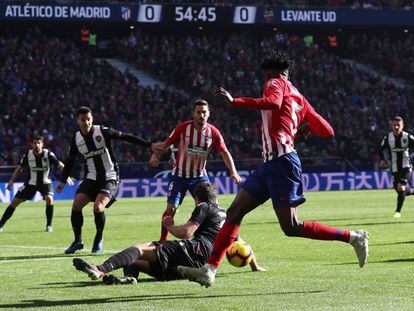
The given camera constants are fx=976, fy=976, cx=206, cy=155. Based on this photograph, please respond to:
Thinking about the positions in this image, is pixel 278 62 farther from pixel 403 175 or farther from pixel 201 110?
pixel 403 175

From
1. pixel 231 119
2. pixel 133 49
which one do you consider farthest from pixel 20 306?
pixel 133 49

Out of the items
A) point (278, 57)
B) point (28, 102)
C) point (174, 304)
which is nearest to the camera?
point (174, 304)

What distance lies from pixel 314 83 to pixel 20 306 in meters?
43.6

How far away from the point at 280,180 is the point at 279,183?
0.11ft

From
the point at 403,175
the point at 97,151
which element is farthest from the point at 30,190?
the point at 403,175

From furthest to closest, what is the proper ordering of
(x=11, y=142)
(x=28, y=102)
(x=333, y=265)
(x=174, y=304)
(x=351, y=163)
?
(x=351, y=163), (x=28, y=102), (x=11, y=142), (x=333, y=265), (x=174, y=304)

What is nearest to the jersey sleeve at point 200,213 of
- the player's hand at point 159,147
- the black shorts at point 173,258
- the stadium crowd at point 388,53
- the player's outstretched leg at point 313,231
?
the black shorts at point 173,258

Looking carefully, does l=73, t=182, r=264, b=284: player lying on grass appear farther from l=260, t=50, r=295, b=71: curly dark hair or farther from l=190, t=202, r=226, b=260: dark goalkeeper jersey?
l=260, t=50, r=295, b=71: curly dark hair

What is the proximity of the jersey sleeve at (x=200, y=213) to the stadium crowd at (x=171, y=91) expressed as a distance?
28900 millimetres

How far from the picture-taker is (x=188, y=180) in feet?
48.6

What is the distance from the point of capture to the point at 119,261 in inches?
395

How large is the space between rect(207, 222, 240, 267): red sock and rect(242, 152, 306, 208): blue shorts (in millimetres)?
404

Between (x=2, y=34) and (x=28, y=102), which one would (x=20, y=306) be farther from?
(x=2, y=34)

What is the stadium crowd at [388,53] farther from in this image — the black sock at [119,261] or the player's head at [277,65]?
the black sock at [119,261]
